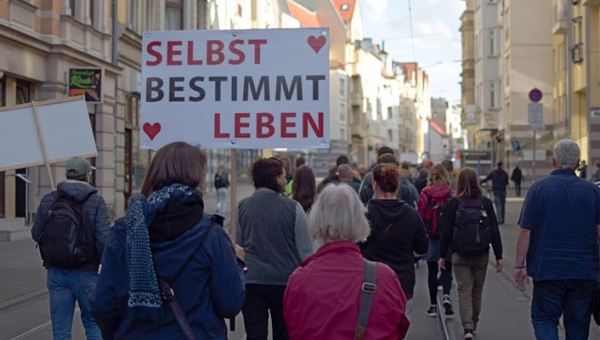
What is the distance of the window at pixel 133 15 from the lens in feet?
97.9

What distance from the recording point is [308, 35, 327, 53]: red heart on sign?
7.41 metres

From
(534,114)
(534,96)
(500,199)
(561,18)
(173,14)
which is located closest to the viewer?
(534,114)

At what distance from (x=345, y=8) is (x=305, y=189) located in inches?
3330

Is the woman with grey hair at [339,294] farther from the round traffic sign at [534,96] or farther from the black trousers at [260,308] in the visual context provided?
the round traffic sign at [534,96]

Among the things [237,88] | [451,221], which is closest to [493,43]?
[451,221]

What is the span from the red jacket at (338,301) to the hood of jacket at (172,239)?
0.50 m

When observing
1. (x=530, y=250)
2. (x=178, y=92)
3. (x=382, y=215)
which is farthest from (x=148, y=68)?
(x=530, y=250)

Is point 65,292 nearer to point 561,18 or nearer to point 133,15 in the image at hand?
point 133,15

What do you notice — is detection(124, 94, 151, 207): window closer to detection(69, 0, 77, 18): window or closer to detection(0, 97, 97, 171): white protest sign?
detection(69, 0, 77, 18): window

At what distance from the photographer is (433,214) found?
11.0 m

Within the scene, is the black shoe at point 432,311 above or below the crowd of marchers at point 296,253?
below

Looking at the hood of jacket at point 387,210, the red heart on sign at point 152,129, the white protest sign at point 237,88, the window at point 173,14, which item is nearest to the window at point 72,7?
the window at point 173,14

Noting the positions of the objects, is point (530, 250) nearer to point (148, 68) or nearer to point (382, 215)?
point (382, 215)

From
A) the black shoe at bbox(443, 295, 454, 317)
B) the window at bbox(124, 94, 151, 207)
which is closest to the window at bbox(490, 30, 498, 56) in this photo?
the window at bbox(124, 94, 151, 207)
